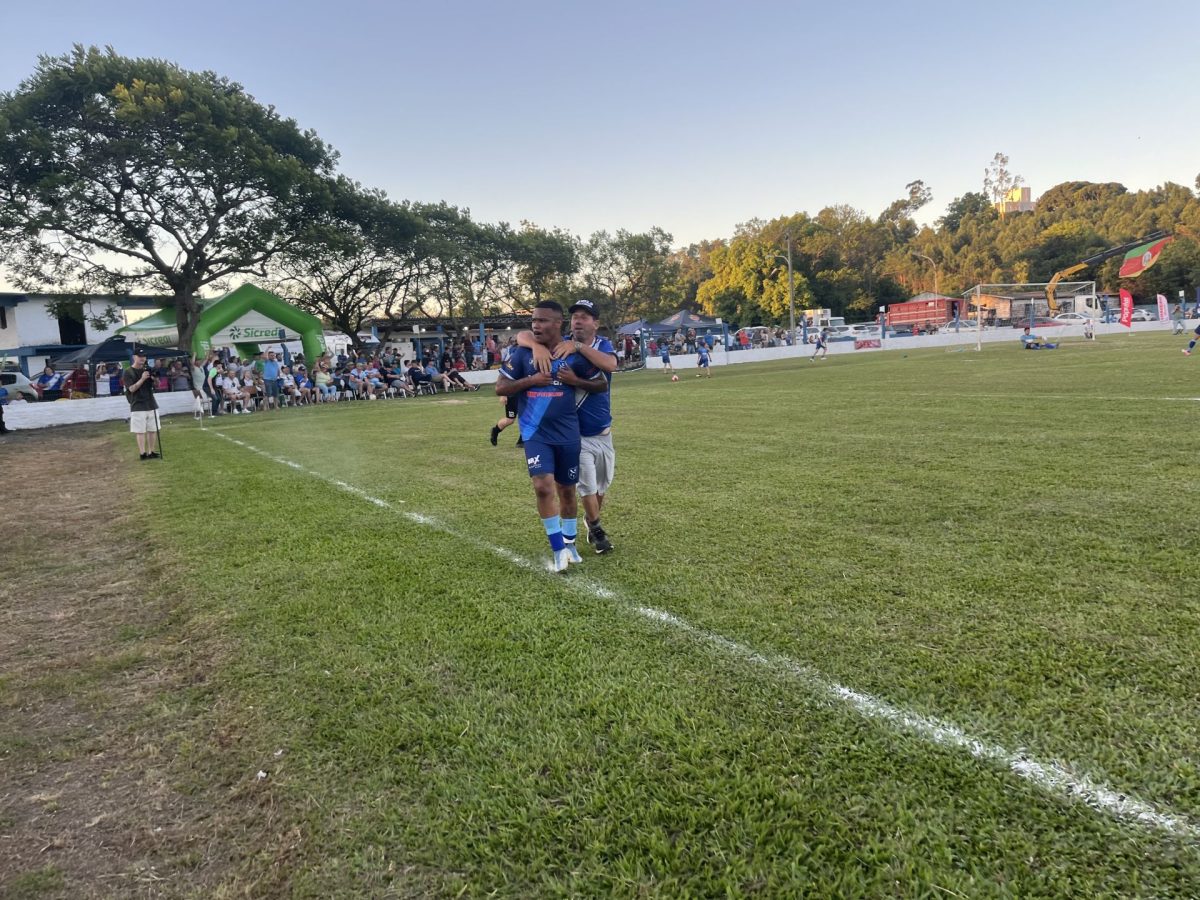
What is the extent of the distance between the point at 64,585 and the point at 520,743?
174 inches

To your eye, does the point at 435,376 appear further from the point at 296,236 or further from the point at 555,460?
the point at 555,460

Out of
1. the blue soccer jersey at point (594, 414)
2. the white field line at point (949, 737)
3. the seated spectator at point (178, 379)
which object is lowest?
the white field line at point (949, 737)

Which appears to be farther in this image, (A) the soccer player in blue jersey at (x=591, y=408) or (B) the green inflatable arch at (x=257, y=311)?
(B) the green inflatable arch at (x=257, y=311)

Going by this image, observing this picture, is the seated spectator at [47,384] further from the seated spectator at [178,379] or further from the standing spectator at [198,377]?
the standing spectator at [198,377]

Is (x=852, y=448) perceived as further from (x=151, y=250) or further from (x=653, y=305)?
(x=653, y=305)

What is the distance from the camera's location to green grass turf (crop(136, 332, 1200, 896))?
214 cm

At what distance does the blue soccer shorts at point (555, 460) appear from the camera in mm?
4848

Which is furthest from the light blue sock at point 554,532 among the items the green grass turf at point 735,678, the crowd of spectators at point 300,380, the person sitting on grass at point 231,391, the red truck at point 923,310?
the red truck at point 923,310

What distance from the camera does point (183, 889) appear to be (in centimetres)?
216

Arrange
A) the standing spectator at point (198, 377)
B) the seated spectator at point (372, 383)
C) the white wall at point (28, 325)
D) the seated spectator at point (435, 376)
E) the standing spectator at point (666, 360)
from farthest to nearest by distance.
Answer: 1. the white wall at point (28, 325)
2. the standing spectator at point (666, 360)
3. the seated spectator at point (435, 376)
4. the seated spectator at point (372, 383)
5. the standing spectator at point (198, 377)

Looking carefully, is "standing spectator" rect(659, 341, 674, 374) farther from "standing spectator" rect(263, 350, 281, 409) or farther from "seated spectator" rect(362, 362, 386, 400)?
"standing spectator" rect(263, 350, 281, 409)

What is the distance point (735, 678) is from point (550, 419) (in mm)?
2297

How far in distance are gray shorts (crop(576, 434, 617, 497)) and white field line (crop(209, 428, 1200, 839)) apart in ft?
4.33

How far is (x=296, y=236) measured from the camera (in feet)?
98.9
